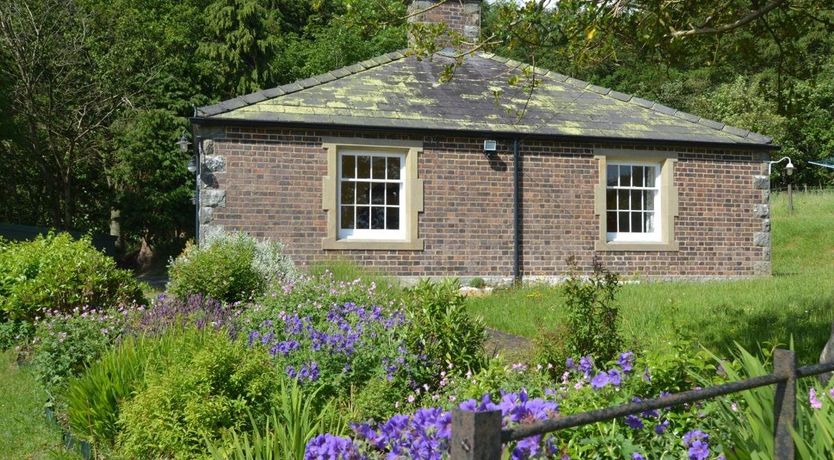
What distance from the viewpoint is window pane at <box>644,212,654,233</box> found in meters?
15.3

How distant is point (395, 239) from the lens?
45.4 ft

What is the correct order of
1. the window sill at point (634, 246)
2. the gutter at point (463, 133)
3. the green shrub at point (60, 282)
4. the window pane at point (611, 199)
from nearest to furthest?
the green shrub at point (60, 282)
the gutter at point (463, 133)
the window sill at point (634, 246)
the window pane at point (611, 199)

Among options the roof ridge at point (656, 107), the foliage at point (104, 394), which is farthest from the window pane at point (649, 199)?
the foliage at point (104, 394)

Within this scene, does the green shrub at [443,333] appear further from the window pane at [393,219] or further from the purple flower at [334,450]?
the window pane at [393,219]

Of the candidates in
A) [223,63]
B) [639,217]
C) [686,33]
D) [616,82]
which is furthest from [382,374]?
[616,82]

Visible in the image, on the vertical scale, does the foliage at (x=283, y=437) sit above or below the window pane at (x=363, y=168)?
below

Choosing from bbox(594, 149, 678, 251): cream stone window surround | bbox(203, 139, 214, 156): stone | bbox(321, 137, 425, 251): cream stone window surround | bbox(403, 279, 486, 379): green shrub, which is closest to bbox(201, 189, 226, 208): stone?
bbox(203, 139, 214, 156): stone

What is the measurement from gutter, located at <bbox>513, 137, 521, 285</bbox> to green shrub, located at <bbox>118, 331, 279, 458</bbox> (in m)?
9.92

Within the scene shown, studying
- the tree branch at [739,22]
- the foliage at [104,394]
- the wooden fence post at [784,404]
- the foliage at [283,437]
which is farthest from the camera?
the tree branch at [739,22]

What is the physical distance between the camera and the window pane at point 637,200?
15211mm

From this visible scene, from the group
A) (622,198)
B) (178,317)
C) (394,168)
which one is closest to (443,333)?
(178,317)

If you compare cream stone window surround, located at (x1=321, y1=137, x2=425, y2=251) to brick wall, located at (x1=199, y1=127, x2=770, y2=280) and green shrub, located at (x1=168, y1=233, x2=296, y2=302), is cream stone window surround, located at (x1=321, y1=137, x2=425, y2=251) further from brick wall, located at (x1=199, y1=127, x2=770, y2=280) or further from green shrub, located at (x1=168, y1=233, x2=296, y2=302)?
green shrub, located at (x1=168, y1=233, x2=296, y2=302)

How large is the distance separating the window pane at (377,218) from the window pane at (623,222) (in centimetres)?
459

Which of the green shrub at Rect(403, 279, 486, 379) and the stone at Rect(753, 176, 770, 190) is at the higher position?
the stone at Rect(753, 176, 770, 190)
